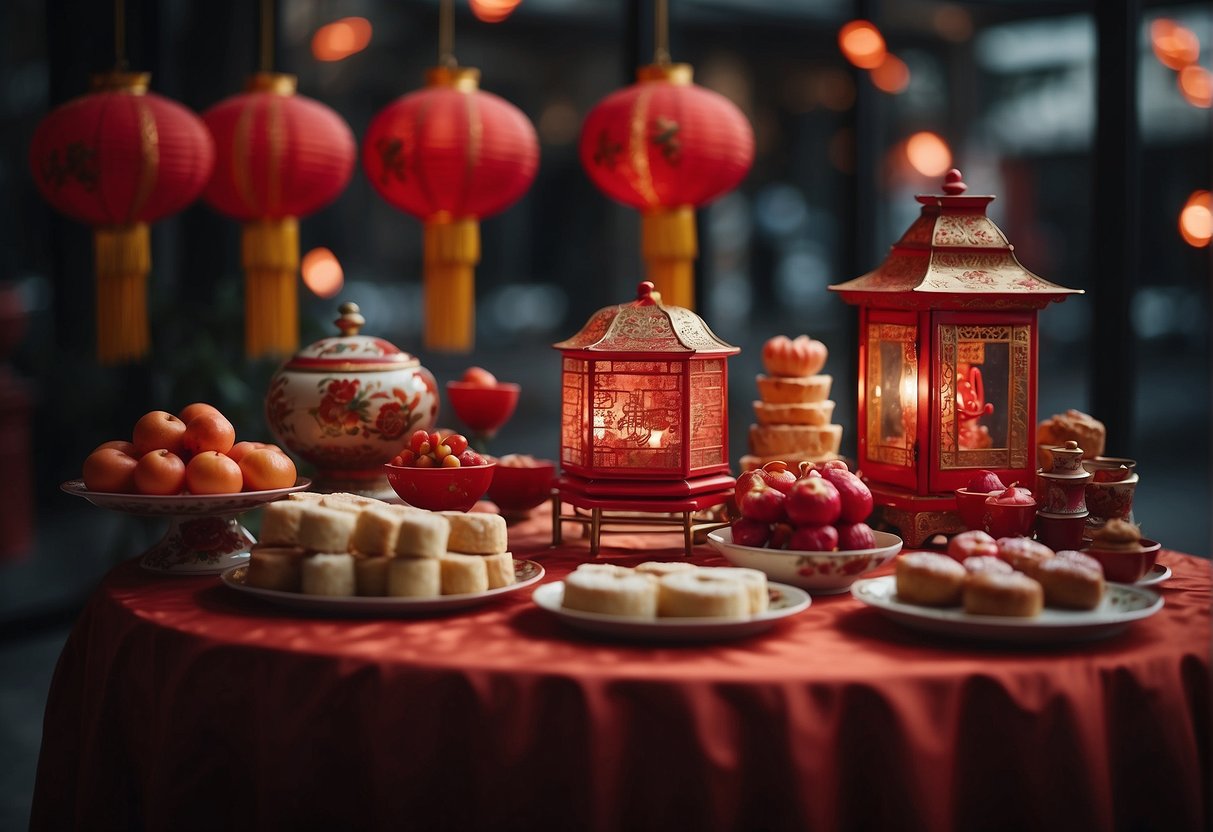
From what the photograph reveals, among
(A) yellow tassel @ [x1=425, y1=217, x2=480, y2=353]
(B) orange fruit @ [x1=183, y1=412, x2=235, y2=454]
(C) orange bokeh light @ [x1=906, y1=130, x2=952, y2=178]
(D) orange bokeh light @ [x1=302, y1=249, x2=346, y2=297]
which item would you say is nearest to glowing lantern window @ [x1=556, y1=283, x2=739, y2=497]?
(B) orange fruit @ [x1=183, y1=412, x2=235, y2=454]

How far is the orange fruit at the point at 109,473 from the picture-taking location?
2.17m

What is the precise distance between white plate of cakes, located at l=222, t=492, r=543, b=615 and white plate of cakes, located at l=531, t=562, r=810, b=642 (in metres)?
0.16

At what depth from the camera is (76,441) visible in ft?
16.1

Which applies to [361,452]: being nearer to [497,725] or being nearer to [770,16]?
[497,725]

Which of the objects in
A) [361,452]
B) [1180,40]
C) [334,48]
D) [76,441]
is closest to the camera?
[361,452]

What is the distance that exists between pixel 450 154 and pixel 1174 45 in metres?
2.23

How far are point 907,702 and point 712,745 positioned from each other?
259mm

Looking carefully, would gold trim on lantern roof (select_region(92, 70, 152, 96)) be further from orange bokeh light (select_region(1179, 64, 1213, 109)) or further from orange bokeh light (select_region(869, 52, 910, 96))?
orange bokeh light (select_region(1179, 64, 1213, 109))

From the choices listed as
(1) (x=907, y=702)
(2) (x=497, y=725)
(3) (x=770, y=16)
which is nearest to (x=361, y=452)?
(2) (x=497, y=725)

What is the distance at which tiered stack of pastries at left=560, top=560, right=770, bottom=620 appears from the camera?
5.72 feet

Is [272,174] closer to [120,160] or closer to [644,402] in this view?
[120,160]

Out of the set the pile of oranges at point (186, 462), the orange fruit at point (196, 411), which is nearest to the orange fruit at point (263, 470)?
the pile of oranges at point (186, 462)

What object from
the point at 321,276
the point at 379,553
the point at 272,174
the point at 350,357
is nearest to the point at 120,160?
the point at 272,174

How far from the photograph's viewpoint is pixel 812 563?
6.53 feet
